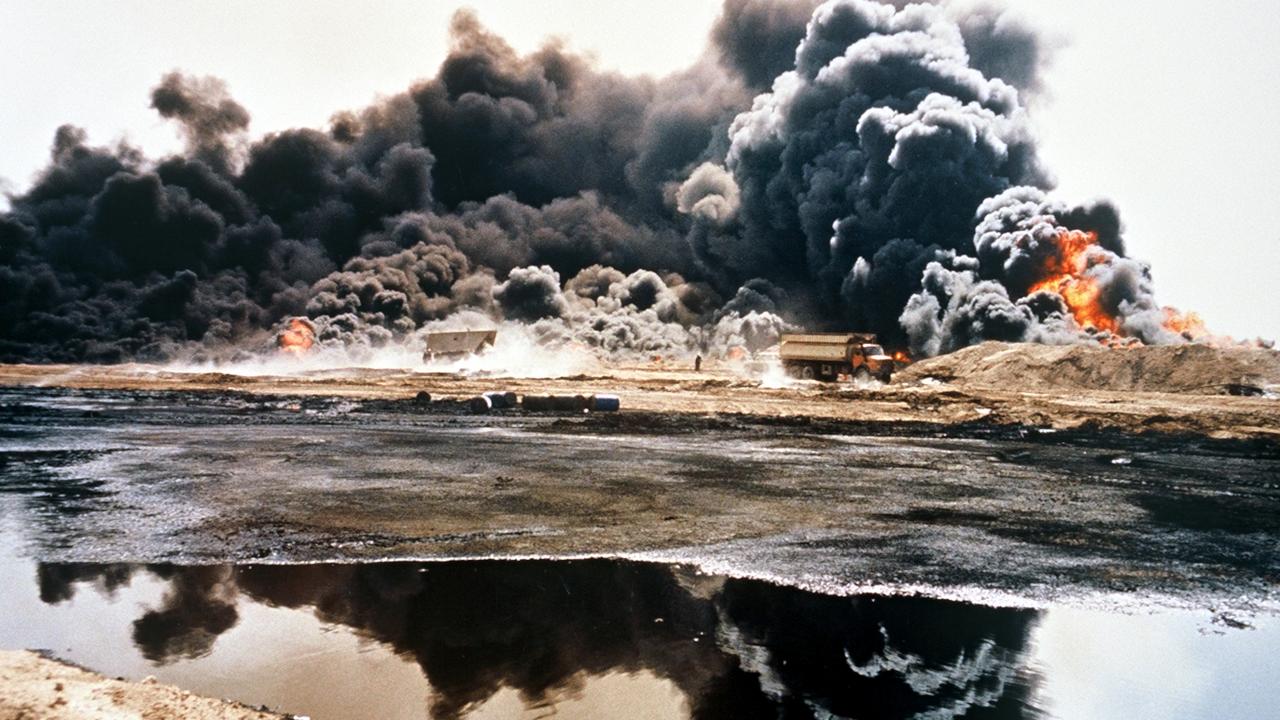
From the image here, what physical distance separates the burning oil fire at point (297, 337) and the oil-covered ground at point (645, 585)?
5918 centimetres

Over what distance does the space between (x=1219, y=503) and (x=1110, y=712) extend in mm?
11308

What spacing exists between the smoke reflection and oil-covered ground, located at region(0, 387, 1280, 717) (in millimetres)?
32

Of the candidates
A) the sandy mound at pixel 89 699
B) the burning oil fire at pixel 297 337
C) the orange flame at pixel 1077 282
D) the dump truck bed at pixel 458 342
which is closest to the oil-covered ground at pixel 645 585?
the sandy mound at pixel 89 699

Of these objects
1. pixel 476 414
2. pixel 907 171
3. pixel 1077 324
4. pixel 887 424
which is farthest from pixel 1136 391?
pixel 476 414

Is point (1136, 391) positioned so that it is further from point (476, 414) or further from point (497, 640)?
point (497, 640)

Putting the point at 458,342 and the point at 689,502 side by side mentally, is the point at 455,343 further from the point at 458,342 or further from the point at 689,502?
the point at 689,502

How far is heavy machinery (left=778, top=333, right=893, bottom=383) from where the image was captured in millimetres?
48312

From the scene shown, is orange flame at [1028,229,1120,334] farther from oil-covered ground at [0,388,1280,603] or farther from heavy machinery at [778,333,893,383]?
oil-covered ground at [0,388,1280,603]

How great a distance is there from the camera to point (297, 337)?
75.7 metres

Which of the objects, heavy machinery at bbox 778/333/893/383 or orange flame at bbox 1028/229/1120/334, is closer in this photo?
heavy machinery at bbox 778/333/893/383

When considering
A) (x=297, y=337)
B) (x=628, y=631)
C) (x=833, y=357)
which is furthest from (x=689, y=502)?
(x=297, y=337)

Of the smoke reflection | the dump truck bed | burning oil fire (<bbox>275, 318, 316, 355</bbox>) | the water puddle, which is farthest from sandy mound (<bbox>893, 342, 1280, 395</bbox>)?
burning oil fire (<bbox>275, 318, 316, 355</bbox>)

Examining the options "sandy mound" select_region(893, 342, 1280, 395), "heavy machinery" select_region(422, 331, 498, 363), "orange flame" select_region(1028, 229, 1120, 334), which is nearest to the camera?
"sandy mound" select_region(893, 342, 1280, 395)

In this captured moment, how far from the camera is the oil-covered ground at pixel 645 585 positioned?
653 cm
